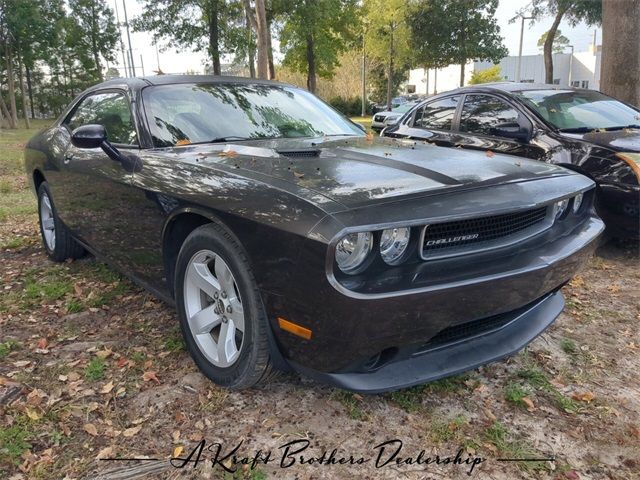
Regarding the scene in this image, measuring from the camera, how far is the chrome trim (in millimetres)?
2020

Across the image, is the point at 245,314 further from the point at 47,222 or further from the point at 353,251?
the point at 47,222

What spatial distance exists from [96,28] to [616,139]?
3404cm

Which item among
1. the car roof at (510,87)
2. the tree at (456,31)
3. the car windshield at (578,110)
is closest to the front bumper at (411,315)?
the car windshield at (578,110)

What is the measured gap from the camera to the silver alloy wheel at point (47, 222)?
4445mm

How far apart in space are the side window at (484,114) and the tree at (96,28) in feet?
104

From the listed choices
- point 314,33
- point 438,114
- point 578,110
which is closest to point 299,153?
point 578,110

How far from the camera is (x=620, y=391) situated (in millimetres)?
2523

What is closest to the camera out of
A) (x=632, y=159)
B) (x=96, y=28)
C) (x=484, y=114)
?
(x=632, y=159)

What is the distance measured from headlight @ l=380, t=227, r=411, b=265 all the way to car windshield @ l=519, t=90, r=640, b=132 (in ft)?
11.6

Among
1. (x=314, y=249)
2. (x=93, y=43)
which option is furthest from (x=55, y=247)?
(x=93, y=43)

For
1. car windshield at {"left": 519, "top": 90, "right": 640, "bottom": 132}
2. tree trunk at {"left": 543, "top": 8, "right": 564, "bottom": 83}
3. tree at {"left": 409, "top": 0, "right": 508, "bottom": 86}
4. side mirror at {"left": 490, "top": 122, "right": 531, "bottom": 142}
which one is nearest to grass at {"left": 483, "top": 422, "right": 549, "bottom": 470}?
side mirror at {"left": 490, "top": 122, "right": 531, "bottom": 142}

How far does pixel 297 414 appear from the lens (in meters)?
2.32

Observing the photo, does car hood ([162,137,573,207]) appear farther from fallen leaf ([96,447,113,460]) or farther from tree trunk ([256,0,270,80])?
tree trunk ([256,0,270,80])

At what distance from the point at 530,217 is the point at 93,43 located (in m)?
35.4
